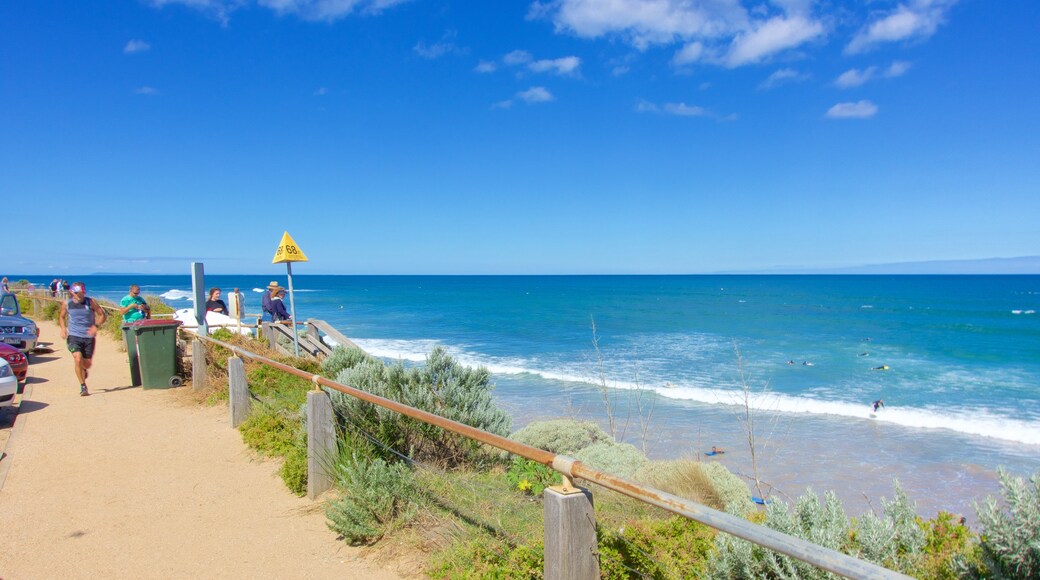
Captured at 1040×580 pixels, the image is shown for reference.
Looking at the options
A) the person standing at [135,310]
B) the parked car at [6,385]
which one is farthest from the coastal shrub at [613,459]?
the person standing at [135,310]

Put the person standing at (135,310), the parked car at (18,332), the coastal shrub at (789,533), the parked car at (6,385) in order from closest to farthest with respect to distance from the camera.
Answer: the coastal shrub at (789,533)
the parked car at (6,385)
the person standing at (135,310)
the parked car at (18,332)

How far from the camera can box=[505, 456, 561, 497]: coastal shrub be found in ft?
16.4

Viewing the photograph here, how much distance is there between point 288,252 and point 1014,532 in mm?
11546

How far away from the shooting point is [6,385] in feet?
24.5

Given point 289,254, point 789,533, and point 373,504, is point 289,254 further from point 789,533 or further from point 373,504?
point 789,533

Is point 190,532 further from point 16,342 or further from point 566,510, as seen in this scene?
point 16,342

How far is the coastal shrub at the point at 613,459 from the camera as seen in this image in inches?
300

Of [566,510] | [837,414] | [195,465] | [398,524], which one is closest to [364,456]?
[398,524]

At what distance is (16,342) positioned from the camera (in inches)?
517

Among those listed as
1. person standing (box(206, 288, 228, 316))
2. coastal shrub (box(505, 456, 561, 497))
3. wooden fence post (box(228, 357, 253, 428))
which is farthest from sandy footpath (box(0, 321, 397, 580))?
person standing (box(206, 288, 228, 316))

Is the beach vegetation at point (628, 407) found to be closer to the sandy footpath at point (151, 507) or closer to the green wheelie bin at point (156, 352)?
the green wheelie bin at point (156, 352)

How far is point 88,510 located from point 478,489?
3.18 m

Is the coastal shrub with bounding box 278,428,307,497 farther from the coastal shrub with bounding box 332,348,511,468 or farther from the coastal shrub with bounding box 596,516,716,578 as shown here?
the coastal shrub with bounding box 596,516,716,578

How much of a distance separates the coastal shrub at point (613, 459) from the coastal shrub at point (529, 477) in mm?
2105
